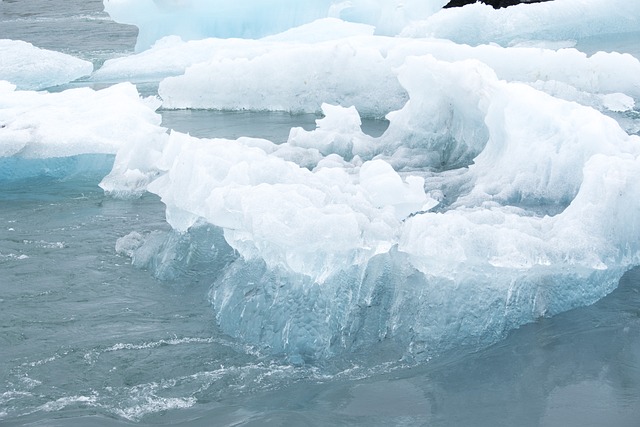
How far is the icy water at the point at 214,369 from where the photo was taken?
4418 millimetres

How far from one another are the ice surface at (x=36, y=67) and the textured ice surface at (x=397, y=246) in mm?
10691

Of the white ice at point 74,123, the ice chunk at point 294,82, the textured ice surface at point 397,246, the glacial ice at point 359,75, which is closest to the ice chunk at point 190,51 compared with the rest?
the glacial ice at point 359,75

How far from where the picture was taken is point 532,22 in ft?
56.9

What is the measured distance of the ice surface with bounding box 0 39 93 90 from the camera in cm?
1603

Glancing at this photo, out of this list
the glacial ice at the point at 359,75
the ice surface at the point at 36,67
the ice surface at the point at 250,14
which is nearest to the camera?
the glacial ice at the point at 359,75

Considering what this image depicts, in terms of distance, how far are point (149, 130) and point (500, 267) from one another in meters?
5.72

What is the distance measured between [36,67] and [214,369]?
1281 cm

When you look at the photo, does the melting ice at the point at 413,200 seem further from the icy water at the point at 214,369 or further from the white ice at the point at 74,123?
the icy water at the point at 214,369

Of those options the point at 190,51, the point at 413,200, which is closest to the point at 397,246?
the point at 413,200

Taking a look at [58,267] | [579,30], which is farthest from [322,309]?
[579,30]

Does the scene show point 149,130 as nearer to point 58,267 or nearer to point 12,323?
point 58,267

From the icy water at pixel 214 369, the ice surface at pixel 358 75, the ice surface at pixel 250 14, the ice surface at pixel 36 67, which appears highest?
the ice surface at pixel 250 14

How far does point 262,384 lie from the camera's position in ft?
15.5

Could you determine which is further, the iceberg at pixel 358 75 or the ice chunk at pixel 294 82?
the ice chunk at pixel 294 82
